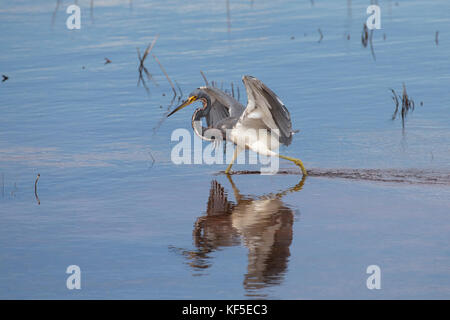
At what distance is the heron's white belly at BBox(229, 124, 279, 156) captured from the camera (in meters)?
10.1

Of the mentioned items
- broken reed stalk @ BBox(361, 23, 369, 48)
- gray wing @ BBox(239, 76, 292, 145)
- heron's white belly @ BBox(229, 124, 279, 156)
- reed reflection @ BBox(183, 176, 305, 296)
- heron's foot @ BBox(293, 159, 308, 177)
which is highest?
broken reed stalk @ BBox(361, 23, 369, 48)

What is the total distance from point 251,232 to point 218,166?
2.66 m

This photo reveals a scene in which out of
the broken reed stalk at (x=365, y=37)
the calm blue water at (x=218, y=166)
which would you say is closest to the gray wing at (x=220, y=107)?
the calm blue water at (x=218, y=166)

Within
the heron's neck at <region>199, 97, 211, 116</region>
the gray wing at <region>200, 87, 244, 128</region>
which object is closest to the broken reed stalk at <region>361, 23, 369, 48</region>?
the gray wing at <region>200, 87, 244, 128</region>

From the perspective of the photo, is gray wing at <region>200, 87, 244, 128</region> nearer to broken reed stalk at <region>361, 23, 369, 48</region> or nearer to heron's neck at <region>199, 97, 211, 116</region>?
heron's neck at <region>199, 97, 211, 116</region>

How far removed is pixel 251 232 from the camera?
826cm

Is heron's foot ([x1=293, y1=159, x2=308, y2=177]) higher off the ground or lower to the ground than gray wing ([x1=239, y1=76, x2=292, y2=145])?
lower

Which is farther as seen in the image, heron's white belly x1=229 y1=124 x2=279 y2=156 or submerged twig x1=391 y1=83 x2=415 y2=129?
submerged twig x1=391 y1=83 x2=415 y2=129

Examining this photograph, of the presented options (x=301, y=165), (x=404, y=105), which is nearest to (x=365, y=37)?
(x=404, y=105)

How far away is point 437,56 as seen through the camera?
15742mm

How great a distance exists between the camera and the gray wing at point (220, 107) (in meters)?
10.7

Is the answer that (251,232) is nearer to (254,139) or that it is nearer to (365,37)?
(254,139)
